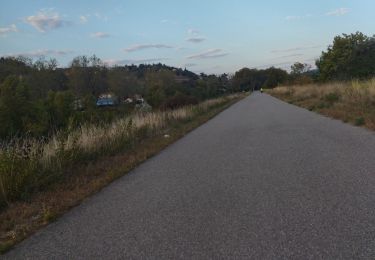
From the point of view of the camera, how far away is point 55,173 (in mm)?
8391

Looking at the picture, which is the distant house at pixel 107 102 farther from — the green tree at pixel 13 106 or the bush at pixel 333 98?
the bush at pixel 333 98

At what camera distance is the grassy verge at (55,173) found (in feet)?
19.3

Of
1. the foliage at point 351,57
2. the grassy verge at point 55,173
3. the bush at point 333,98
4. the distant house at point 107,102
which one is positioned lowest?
the distant house at point 107,102

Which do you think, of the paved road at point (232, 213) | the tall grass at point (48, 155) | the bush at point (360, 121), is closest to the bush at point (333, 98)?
the bush at point (360, 121)

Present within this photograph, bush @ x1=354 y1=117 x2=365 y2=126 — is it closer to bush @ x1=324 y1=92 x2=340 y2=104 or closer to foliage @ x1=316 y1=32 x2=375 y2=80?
bush @ x1=324 y1=92 x2=340 y2=104

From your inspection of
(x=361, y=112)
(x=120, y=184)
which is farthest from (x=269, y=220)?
(x=361, y=112)

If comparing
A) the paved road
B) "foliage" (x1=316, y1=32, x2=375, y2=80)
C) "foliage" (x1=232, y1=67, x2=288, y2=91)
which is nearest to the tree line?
"foliage" (x1=316, y1=32, x2=375, y2=80)

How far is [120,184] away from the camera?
7.82 metres

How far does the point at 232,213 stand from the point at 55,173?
179 inches

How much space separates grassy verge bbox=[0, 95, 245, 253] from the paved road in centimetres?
35

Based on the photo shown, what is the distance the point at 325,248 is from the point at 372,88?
18.5m

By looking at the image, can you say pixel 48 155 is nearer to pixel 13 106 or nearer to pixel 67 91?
pixel 13 106

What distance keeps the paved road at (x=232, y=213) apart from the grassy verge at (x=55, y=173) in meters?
0.35

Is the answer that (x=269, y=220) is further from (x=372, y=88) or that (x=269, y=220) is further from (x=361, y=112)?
(x=372, y=88)
